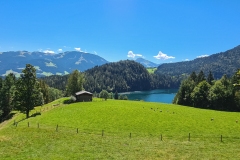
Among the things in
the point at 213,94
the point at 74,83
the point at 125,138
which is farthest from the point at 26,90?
the point at 213,94

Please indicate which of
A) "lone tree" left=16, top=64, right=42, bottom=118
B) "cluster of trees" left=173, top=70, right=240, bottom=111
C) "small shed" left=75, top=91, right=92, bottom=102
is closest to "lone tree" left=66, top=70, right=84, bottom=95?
"small shed" left=75, top=91, right=92, bottom=102

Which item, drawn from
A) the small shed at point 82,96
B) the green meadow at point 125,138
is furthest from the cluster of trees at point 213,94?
the small shed at point 82,96

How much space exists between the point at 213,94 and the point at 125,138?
64.9 metres

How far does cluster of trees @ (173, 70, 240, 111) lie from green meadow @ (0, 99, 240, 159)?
33.2 metres

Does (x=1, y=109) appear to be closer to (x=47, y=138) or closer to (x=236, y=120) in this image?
(x=47, y=138)

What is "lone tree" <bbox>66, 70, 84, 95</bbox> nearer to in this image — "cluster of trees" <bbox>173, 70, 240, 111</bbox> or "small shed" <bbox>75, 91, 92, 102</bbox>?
"small shed" <bbox>75, 91, 92, 102</bbox>


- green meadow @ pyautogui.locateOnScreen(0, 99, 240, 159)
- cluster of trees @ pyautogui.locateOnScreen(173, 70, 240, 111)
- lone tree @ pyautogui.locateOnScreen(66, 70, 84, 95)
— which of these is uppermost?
lone tree @ pyautogui.locateOnScreen(66, 70, 84, 95)

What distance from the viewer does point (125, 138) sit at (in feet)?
127

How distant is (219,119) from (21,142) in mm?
51928

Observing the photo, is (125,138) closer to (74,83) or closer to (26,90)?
(26,90)

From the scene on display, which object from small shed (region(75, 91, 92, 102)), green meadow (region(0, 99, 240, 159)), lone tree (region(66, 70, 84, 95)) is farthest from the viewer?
lone tree (region(66, 70, 84, 95))

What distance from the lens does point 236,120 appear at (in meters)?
55.2

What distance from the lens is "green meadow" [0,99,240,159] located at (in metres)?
29.3

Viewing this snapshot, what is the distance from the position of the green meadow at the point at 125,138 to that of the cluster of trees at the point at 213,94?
109 ft
